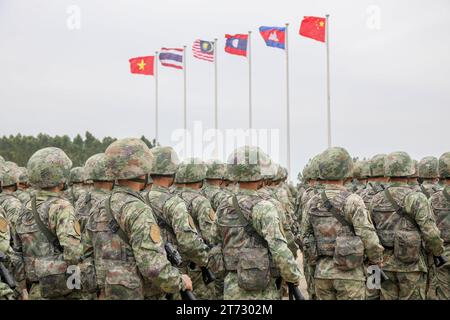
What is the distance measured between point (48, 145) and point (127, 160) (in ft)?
148

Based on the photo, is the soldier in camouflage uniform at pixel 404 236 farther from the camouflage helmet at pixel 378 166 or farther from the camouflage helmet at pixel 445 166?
the camouflage helmet at pixel 378 166

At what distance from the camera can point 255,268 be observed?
6.54m

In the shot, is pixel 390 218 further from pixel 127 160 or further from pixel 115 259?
pixel 115 259

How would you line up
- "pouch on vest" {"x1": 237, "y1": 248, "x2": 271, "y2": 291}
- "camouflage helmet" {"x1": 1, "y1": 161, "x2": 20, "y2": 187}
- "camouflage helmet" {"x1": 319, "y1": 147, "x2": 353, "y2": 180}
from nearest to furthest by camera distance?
"pouch on vest" {"x1": 237, "y1": 248, "x2": 271, "y2": 291} → "camouflage helmet" {"x1": 319, "y1": 147, "x2": 353, "y2": 180} → "camouflage helmet" {"x1": 1, "y1": 161, "x2": 20, "y2": 187}

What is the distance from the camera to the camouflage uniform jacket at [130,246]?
5383 millimetres

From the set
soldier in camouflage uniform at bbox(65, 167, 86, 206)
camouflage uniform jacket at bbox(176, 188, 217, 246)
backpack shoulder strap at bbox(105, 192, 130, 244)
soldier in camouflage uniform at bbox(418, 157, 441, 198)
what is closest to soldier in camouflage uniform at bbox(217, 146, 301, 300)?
backpack shoulder strap at bbox(105, 192, 130, 244)

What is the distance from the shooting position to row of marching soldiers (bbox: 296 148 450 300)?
289 inches

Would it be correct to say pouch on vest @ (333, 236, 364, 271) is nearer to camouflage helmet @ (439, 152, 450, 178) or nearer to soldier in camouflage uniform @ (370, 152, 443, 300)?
soldier in camouflage uniform @ (370, 152, 443, 300)

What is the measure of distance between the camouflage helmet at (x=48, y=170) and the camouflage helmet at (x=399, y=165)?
5327mm

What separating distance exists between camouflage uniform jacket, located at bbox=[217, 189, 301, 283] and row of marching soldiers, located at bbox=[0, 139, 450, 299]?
1 cm

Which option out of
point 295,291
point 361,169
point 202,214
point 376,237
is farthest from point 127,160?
point 361,169
